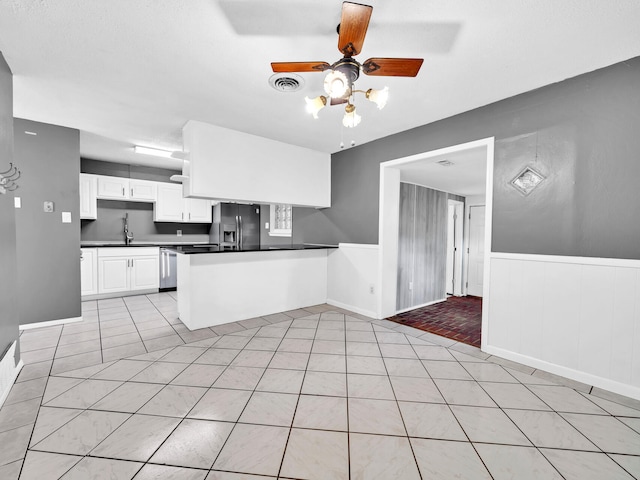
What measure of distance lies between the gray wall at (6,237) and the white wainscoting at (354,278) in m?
3.59

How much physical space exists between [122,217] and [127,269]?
1244 mm

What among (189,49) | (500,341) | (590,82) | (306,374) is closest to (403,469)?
(306,374)

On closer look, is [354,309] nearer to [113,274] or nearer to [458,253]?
[458,253]

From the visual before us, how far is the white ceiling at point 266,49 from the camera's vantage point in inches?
65.8

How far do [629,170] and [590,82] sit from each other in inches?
30.7

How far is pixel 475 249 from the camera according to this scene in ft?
19.5

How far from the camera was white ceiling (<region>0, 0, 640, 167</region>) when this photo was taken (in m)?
1.67

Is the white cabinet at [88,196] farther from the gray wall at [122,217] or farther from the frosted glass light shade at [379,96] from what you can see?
the frosted glass light shade at [379,96]

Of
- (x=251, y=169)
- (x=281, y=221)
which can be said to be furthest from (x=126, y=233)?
(x=251, y=169)

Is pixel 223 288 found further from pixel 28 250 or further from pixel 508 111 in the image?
pixel 508 111

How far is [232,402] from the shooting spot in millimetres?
1945

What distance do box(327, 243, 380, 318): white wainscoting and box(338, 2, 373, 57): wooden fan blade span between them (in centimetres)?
270

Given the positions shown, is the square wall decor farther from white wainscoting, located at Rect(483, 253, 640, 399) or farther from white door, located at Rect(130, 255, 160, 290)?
white door, located at Rect(130, 255, 160, 290)

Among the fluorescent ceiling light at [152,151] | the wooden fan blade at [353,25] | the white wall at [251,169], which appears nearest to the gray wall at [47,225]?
the fluorescent ceiling light at [152,151]
